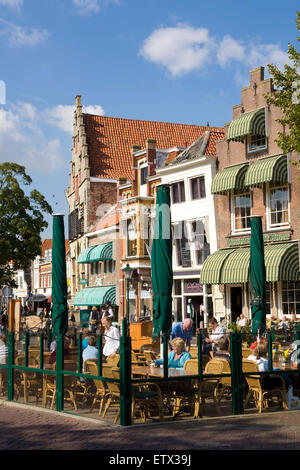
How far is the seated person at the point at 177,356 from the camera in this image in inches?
454

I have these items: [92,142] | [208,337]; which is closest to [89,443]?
[208,337]

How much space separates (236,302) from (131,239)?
413 inches

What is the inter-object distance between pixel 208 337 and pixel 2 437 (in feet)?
15.3

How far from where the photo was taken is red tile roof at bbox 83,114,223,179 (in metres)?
47.3

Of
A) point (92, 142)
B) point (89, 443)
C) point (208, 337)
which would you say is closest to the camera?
point (89, 443)

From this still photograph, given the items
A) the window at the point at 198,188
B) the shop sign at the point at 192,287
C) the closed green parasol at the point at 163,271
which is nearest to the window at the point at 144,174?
the window at the point at 198,188

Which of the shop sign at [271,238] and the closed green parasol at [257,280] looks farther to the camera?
the shop sign at [271,238]

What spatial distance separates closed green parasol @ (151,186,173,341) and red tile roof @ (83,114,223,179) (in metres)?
33.5

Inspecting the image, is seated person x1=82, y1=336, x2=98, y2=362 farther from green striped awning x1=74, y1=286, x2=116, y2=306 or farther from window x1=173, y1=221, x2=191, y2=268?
green striped awning x1=74, y1=286, x2=116, y2=306

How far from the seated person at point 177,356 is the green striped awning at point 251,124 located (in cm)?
1772

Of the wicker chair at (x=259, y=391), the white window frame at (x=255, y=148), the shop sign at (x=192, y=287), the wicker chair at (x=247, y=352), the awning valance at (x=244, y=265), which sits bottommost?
the wicker chair at (x=259, y=391)

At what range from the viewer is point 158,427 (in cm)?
973

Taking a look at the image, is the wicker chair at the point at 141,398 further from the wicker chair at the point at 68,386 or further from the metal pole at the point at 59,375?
the metal pole at the point at 59,375

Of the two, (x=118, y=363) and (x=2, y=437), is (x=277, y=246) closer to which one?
(x=118, y=363)
